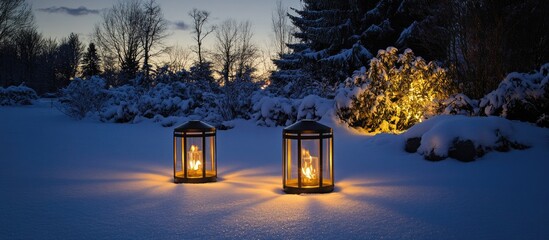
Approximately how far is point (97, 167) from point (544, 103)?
7.36m

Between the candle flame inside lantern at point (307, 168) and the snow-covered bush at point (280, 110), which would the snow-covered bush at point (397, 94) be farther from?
the candle flame inside lantern at point (307, 168)

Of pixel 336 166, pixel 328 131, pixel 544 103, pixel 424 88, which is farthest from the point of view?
pixel 424 88

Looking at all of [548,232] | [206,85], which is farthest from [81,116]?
[548,232]

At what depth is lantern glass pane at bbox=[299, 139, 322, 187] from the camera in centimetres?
473

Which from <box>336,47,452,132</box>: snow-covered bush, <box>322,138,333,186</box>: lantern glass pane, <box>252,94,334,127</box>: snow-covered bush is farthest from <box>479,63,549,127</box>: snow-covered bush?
<box>322,138,333,186</box>: lantern glass pane

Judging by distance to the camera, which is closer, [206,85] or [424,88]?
[424,88]

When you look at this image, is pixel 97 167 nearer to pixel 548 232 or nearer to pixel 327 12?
pixel 548 232

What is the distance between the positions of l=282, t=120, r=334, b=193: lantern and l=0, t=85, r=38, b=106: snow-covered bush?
97.3ft

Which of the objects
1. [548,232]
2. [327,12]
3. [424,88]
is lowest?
[548,232]

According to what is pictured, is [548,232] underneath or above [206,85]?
underneath

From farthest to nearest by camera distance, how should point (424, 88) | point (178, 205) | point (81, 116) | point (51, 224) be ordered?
point (81, 116)
point (424, 88)
point (178, 205)
point (51, 224)

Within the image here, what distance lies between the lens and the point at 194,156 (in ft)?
18.1

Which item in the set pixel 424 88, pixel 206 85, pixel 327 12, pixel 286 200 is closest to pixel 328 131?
pixel 286 200

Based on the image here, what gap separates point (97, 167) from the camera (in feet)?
22.2
